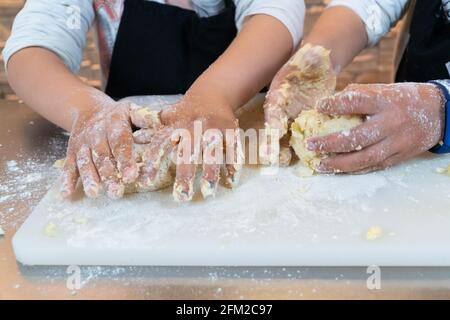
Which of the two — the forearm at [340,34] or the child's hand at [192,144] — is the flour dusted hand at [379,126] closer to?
the child's hand at [192,144]

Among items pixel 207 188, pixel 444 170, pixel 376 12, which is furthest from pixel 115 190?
pixel 376 12

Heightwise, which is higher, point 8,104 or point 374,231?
point 374,231

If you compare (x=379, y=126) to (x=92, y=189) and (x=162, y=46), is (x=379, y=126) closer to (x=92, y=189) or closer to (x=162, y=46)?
(x=92, y=189)

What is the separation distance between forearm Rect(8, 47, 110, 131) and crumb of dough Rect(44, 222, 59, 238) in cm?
23

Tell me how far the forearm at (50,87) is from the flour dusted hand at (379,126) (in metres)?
0.39

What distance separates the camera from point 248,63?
95 cm

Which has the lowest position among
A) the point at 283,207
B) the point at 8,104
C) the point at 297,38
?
the point at 8,104

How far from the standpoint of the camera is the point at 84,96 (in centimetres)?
90

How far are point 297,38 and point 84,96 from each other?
447 mm

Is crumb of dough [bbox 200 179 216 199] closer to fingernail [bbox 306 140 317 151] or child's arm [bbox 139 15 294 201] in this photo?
child's arm [bbox 139 15 294 201]

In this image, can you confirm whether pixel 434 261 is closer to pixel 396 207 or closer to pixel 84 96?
pixel 396 207

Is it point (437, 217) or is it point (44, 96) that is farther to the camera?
point (44, 96)

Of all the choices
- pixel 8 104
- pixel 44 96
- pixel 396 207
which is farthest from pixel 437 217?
pixel 8 104
